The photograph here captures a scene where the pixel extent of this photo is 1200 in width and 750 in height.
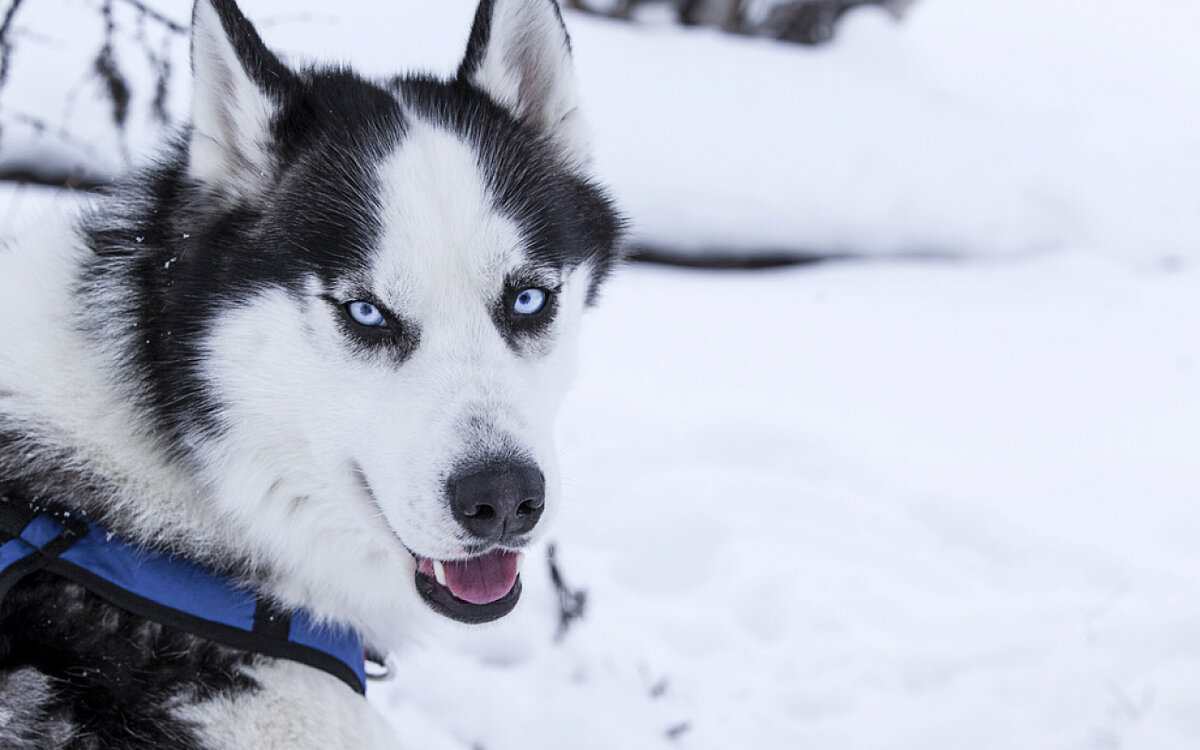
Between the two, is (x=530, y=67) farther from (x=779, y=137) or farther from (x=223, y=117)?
(x=779, y=137)

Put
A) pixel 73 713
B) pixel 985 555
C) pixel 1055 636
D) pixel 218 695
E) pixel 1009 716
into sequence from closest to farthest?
1. pixel 73 713
2. pixel 218 695
3. pixel 1009 716
4. pixel 1055 636
5. pixel 985 555

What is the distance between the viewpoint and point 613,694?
2453 millimetres

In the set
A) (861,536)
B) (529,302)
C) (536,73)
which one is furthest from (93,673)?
(861,536)

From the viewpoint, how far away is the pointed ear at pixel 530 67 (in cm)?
189

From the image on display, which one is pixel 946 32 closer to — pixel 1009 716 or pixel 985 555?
pixel 985 555

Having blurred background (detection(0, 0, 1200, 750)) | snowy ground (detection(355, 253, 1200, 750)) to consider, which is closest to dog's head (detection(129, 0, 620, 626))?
blurred background (detection(0, 0, 1200, 750))

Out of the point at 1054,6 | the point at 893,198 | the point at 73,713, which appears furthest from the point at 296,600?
the point at 1054,6

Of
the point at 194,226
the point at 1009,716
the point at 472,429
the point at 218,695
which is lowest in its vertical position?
the point at 1009,716

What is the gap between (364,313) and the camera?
163 cm

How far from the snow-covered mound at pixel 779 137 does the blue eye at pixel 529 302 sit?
10.4 ft

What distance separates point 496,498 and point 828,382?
276 cm

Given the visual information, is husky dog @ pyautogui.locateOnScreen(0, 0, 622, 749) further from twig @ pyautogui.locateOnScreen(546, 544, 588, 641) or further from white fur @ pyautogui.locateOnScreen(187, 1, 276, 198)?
twig @ pyautogui.locateOnScreen(546, 544, 588, 641)

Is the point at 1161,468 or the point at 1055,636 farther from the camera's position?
the point at 1161,468

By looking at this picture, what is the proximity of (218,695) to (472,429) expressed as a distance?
24.7 inches
